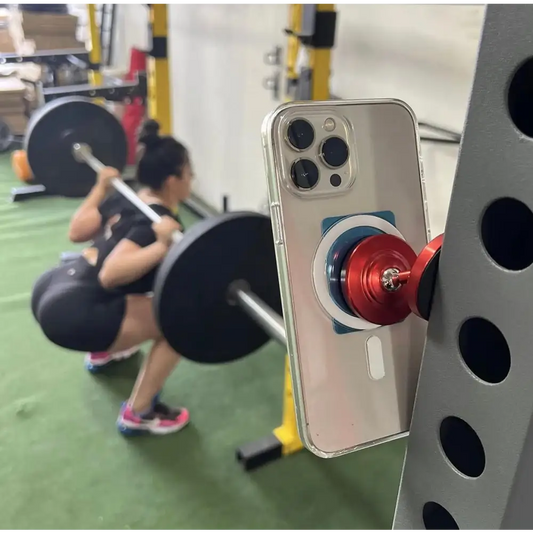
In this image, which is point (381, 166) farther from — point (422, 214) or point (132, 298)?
point (132, 298)

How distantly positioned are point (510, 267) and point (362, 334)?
4.9 inches

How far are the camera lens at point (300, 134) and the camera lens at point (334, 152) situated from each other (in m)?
0.01

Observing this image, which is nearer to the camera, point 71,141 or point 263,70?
point 71,141

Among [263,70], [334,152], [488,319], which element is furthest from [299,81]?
[488,319]

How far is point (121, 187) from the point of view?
138 cm

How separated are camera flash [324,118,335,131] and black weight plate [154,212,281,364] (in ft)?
1.52

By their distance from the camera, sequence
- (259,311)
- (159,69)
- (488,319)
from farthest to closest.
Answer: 1. (159,69)
2. (259,311)
3. (488,319)

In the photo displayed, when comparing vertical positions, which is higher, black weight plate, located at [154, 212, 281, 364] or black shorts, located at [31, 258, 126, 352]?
A: black weight plate, located at [154, 212, 281, 364]

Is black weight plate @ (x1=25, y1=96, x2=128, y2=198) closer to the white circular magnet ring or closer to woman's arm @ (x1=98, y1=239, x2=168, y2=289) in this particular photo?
woman's arm @ (x1=98, y1=239, x2=168, y2=289)

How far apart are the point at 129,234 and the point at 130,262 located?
7 cm

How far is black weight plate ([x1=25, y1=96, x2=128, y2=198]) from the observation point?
1.49 meters

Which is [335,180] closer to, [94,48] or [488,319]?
[488,319]

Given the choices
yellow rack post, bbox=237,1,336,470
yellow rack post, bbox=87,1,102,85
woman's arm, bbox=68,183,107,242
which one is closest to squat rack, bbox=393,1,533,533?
yellow rack post, bbox=237,1,336,470

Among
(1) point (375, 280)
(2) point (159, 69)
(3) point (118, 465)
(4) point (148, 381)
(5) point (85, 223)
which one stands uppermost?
(1) point (375, 280)
